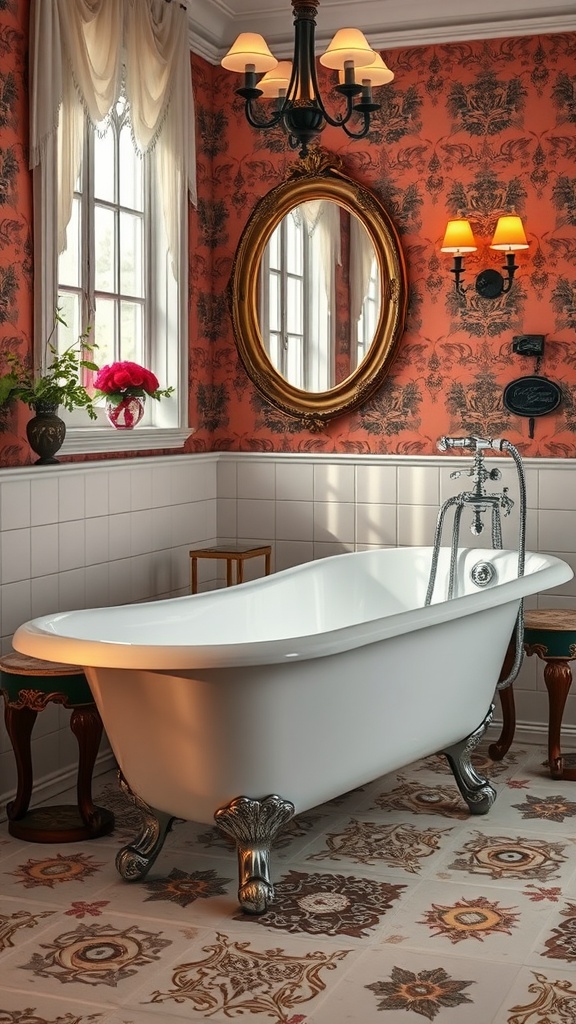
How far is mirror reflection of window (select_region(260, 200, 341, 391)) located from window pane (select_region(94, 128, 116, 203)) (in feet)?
2.87

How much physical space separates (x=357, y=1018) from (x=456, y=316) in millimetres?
3077

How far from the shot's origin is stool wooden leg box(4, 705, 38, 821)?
359 cm

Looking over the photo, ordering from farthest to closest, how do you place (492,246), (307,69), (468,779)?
(492,246) → (468,779) → (307,69)

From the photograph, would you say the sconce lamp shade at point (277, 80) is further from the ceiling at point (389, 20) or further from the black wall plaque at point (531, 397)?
the black wall plaque at point (531, 397)

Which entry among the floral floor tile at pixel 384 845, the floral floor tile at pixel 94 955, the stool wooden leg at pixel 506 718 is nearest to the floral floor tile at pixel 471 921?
the floral floor tile at pixel 384 845

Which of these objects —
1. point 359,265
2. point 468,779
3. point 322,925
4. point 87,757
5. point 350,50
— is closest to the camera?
point 322,925

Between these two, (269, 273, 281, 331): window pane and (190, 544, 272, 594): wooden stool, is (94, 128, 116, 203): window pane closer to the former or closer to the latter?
(269, 273, 281, 331): window pane

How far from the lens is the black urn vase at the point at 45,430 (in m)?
3.85

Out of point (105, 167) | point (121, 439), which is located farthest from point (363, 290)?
point (121, 439)

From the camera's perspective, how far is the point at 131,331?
4.80 metres

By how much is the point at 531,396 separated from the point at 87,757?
229cm

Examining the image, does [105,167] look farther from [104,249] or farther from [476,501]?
[476,501]

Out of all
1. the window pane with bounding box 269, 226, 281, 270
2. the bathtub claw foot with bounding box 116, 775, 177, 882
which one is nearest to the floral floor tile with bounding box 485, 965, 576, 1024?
the bathtub claw foot with bounding box 116, 775, 177, 882

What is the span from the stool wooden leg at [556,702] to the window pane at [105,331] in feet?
6.50
